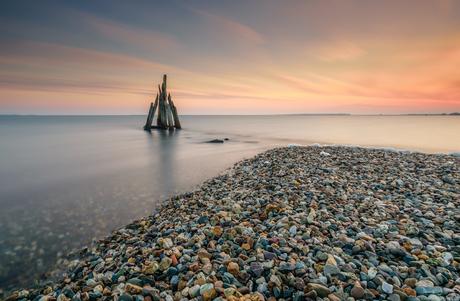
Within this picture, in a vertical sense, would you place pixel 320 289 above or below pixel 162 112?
below

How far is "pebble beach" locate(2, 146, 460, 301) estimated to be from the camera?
2441 mm

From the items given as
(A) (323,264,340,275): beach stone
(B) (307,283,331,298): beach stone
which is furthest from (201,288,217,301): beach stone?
(A) (323,264,340,275): beach stone

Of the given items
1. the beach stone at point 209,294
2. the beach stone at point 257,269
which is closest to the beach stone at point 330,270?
the beach stone at point 257,269

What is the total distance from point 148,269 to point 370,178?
21.9 feet

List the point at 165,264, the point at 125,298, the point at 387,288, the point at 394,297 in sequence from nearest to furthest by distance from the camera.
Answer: the point at 394,297
the point at 387,288
the point at 125,298
the point at 165,264

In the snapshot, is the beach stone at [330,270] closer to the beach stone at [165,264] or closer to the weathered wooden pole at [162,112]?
the beach stone at [165,264]

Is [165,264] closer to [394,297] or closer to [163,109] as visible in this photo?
[394,297]

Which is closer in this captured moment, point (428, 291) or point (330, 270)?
point (428, 291)

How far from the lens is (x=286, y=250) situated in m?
3.05

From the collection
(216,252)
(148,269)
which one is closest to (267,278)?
(216,252)

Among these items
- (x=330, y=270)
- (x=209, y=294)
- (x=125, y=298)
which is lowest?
(x=125, y=298)

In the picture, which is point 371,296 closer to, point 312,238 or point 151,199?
point 312,238

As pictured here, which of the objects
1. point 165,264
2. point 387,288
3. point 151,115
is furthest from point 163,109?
point 387,288

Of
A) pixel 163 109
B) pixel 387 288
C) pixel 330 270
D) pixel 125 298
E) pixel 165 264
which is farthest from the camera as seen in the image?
pixel 163 109
